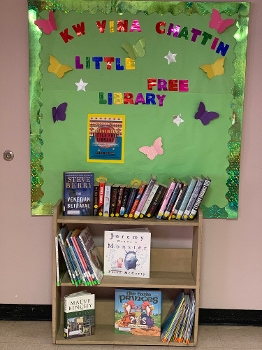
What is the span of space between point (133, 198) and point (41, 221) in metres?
0.62

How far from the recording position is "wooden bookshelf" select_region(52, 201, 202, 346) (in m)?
2.92

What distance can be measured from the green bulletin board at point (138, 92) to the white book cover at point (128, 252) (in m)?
0.34

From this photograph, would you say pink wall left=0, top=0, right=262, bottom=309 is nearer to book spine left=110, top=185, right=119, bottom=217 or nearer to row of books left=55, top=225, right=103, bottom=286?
row of books left=55, top=225, right=103, bottom=286

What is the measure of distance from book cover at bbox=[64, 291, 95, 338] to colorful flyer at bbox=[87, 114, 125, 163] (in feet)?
2.59

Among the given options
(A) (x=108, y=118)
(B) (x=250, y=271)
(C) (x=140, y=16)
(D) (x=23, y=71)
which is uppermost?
(C) (x=140, y=16)

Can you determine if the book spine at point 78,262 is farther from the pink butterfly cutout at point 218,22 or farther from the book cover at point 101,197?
the pink butterfly cutout at point 218,22

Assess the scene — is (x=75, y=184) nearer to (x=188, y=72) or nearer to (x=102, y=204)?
(x=102, y=204)

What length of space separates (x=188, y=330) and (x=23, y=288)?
1038mm

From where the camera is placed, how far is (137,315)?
3047mm

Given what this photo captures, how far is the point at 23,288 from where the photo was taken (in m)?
3.27

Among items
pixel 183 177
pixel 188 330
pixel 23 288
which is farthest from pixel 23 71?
pixel 188 330

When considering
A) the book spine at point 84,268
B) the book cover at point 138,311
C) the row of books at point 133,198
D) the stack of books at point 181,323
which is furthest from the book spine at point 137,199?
the stack of books at point 181,323

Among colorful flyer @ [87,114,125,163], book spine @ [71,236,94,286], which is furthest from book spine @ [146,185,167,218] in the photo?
book spine @ [71,236,94,286]

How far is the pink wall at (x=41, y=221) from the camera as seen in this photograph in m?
3.05
